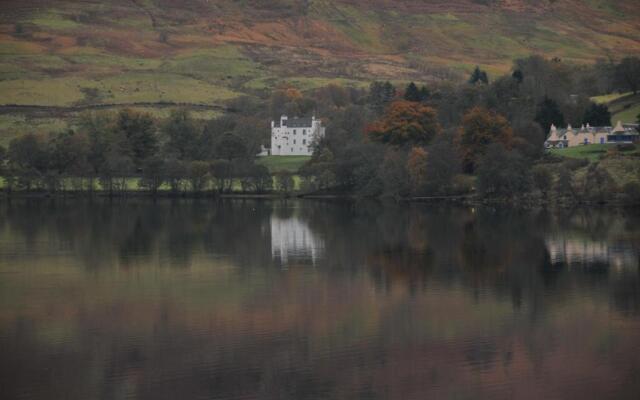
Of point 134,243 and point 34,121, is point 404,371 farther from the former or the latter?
point 34,121

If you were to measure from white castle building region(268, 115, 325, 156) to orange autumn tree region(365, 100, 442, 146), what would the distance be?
2241 cm

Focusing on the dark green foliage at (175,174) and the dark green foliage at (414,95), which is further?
the dark green foliage at (414,95)

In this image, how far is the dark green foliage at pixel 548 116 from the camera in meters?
107

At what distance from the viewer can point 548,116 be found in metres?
107

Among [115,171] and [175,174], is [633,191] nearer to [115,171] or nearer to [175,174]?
[175,174]

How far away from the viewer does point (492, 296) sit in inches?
1575

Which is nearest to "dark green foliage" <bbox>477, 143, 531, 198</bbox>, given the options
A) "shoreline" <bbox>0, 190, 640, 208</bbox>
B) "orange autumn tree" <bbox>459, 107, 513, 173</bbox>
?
"shoreline" <bbox>0, 190, 640, 208</bbox>

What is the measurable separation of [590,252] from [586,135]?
5401cm

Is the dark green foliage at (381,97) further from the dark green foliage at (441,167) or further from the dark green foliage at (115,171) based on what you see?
the dark green foliage at (115,171)

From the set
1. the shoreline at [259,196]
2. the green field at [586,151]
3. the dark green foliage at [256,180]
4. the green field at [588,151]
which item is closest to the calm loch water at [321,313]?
the shoreline at [259,196]

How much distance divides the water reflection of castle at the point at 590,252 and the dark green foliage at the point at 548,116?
49.6 meters

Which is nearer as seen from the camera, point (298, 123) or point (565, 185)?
point (565, 185)

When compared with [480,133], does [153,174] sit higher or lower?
lower

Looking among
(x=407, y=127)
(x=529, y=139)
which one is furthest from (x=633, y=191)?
(x=407, y=127)
